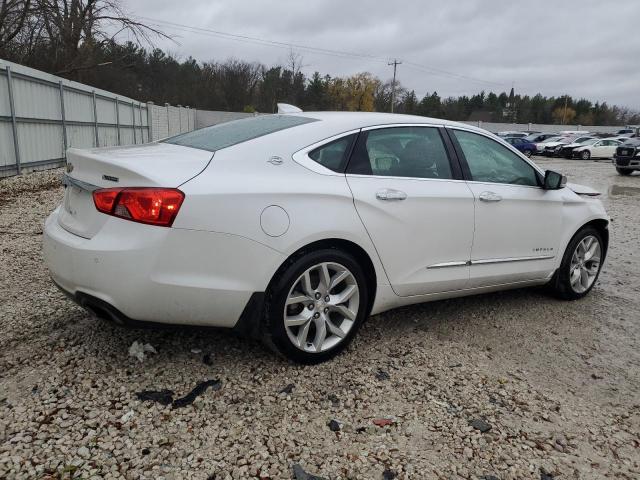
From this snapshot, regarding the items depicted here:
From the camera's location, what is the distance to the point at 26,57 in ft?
68.6

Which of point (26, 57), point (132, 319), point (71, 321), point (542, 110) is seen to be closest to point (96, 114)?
point (26, 57)

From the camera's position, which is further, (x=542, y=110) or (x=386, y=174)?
(x=542, y=110)

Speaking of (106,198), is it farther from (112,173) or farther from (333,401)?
(333,401)

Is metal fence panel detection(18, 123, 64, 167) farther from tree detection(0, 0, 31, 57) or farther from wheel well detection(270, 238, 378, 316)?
wheel well detection(270, 238, 378, 316)

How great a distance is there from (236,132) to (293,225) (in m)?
0.92

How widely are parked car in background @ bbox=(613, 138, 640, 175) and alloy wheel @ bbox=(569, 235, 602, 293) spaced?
1879 cm

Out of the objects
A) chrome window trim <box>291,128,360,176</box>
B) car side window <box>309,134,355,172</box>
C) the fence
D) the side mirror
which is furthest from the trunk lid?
the fence

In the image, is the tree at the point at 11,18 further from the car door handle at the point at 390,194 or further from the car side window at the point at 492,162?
the car door handle at the point at 390,194

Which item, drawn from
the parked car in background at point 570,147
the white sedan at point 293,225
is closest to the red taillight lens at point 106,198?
the white sedan at point 293,225

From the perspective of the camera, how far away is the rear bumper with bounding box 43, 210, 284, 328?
2520 mm

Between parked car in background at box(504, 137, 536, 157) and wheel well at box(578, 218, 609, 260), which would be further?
parked car in background at box(504, 137, 536, 157)

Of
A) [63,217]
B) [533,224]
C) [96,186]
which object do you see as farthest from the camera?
[533,224]

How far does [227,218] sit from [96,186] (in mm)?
752

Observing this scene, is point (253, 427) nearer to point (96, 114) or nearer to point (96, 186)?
point (96, 186)
